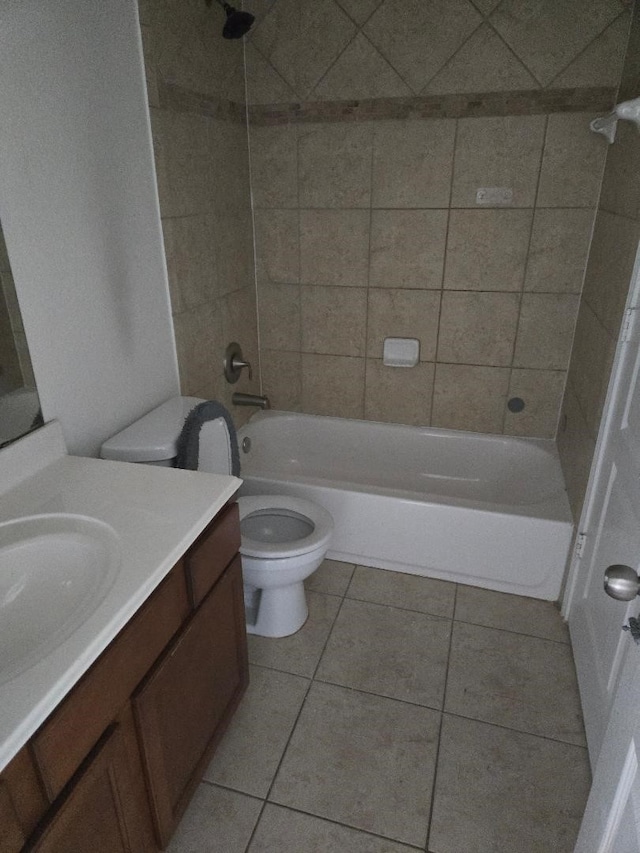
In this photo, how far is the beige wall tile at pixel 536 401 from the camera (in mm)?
2428

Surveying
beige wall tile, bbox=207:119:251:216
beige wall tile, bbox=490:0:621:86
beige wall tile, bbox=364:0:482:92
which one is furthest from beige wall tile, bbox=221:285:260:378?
beige wall tile, bbox=490:0:621:86

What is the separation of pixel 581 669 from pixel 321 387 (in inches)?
64.9

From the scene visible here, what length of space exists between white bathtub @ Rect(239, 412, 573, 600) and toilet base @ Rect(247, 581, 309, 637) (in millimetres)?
407

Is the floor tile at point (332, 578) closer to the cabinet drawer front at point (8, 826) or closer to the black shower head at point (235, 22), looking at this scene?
the cabinet drawer front at point (8, 826)

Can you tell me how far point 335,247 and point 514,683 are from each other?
1869mm

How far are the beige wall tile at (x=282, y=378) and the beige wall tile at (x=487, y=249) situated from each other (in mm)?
854

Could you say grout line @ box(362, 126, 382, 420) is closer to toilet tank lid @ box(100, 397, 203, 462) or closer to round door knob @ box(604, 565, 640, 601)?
toilet tank lid @ box(100, 397, 203, 462)

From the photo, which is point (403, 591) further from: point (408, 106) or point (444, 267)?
point (408, 106)

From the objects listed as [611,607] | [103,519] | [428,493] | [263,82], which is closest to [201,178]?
[263,82]

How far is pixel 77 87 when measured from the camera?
139 cm

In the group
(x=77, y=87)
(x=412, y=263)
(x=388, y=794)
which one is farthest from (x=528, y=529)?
(x=77, y=87)

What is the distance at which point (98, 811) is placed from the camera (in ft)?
3.02

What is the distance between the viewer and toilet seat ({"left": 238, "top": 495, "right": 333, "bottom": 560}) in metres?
1.72

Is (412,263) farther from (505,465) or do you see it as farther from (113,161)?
(113,161)
